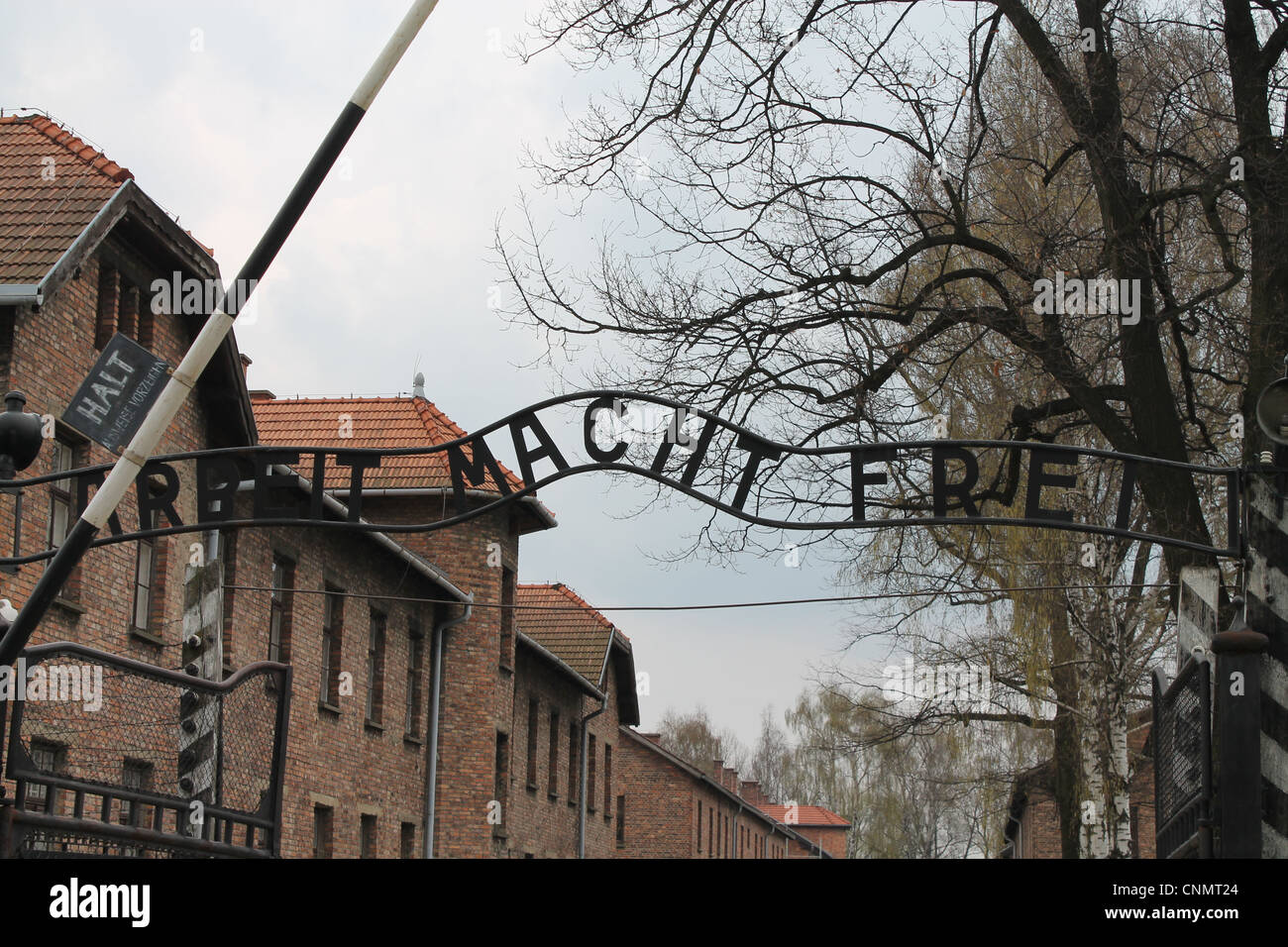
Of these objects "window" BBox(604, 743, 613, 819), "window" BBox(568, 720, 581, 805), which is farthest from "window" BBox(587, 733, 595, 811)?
"window" BBox(604, 743, 613, 819)

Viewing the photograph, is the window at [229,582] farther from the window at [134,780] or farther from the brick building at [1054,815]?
the brick building at [1054,815]

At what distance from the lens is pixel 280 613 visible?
22.0 metres

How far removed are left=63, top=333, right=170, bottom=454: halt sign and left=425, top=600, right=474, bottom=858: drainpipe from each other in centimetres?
1879

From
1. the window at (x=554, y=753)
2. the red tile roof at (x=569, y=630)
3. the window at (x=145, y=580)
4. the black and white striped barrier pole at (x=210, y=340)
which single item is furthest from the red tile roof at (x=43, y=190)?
the red tile roof at (x=569, y=630)

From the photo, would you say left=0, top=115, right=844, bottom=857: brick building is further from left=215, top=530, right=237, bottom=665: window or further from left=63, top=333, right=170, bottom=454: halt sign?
left=63, top=333, right=170, bottom=454: halt sign

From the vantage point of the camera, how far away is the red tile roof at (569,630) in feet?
133

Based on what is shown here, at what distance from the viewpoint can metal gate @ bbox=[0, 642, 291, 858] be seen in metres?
6.71

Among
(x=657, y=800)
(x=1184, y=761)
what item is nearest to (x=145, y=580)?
(x=1184, y=761)

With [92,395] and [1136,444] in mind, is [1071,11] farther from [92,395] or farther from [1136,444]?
[92,395]

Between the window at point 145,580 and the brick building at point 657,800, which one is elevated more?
the window at point 145,580

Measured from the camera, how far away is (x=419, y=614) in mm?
27828

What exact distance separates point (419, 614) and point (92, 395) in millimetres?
20092

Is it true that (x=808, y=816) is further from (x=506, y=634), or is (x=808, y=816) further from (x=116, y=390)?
(x=116, y=390)

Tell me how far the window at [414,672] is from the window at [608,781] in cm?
1614
